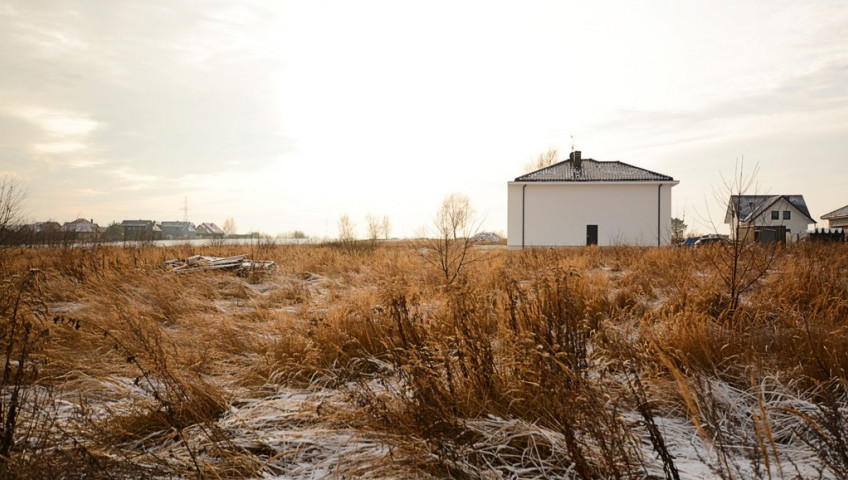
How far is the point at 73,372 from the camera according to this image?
3494 millimetres

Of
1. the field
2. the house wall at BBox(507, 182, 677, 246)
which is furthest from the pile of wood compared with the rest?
the house wall at BBox(507, 182, 677, 246)

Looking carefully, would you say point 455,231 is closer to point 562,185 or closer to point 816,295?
point 816,295

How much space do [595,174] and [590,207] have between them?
1927 millimetres

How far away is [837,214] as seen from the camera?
39062 mm

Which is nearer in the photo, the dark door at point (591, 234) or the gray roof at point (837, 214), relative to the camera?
the dark door at point (591, 234)

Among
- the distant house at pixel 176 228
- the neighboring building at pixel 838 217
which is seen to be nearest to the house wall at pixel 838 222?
the neighboring building at pixel 838 217

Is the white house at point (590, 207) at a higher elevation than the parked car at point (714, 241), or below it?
higher

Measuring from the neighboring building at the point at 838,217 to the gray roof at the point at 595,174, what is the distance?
88.7 ft

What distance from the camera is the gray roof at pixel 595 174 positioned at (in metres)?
23.0

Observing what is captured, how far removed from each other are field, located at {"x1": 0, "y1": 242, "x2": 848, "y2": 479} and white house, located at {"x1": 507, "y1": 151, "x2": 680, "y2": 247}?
18055mm

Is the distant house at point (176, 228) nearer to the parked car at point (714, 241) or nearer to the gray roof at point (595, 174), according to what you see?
the gray roof at point (595, 174)

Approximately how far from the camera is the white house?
22953mm

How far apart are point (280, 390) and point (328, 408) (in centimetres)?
72

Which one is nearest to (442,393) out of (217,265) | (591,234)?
(217,265)
